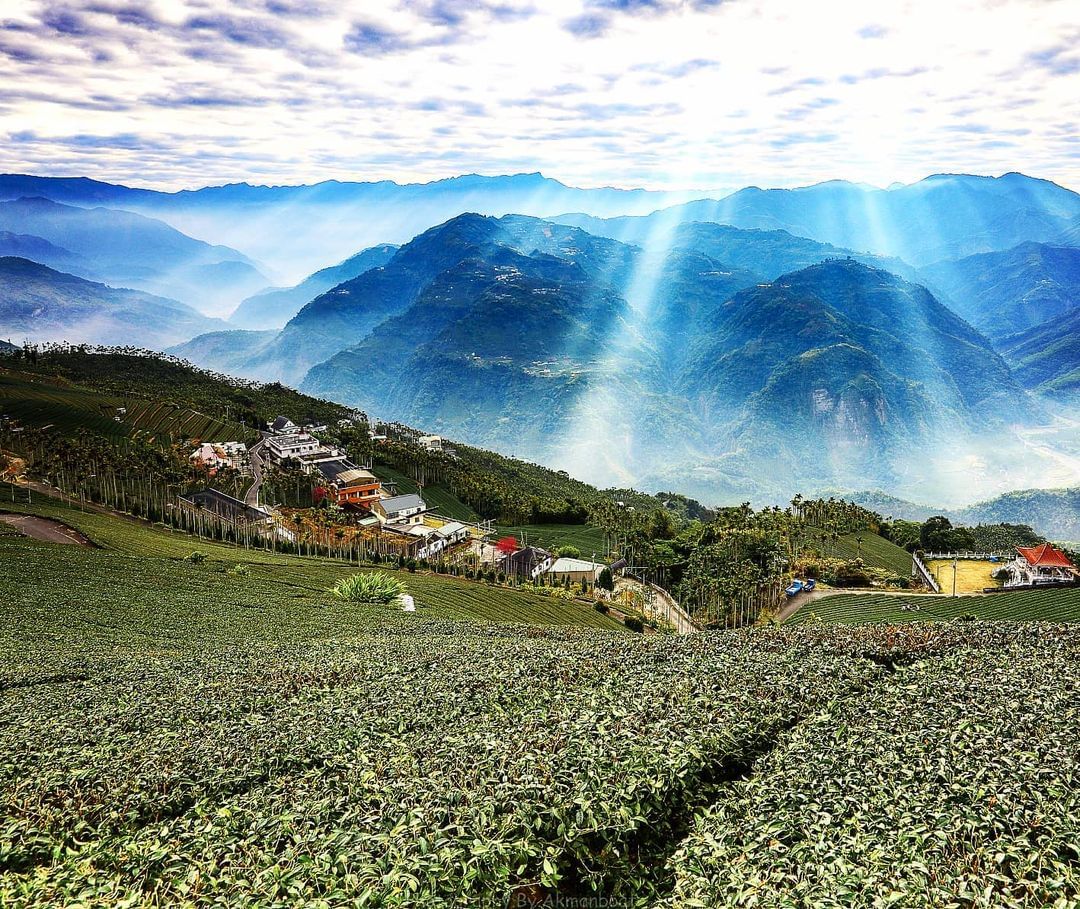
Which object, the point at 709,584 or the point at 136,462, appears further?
the point at 136,462

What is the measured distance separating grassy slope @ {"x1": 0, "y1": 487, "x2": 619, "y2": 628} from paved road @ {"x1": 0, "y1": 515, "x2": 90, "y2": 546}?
0.90m

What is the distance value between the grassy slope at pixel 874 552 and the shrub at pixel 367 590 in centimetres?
4493

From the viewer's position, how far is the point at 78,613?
32.3m

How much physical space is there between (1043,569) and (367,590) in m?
50.7

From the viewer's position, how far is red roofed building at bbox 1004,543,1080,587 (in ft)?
181

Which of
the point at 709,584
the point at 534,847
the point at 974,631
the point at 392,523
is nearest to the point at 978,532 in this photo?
the point at 709,584

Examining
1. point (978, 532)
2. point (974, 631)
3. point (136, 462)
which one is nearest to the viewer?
point (974, 631)

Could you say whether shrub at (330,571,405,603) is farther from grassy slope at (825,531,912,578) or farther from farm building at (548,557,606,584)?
grassy slope at (825,531,912,578)

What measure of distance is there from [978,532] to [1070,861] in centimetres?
12163

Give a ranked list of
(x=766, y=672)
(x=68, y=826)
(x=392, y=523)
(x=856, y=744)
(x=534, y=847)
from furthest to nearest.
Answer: (x=392, y=523) → (x=766, y=672) → (x=856, y=744) → (x=68, y=826) → (x=534, y=847)

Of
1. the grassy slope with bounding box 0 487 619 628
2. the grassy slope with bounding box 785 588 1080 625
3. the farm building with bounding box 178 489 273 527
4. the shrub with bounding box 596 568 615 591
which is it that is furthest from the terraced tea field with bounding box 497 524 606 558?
the grassy slope with bounding box 785 588 1080 625

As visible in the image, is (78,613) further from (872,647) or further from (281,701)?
(872,647)

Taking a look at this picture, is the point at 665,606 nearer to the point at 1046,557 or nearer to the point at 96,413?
the point at 1046,557

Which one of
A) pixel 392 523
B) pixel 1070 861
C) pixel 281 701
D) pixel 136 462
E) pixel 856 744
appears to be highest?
pixel 1070 861
